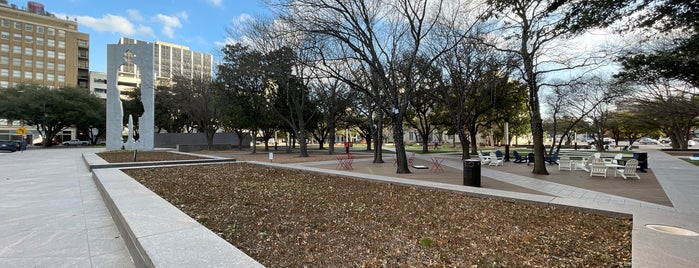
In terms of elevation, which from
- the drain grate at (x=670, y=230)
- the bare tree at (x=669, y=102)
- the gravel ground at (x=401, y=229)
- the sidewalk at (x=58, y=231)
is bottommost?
the sidewalk at (x=58, y=231)

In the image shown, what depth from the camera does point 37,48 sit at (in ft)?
243

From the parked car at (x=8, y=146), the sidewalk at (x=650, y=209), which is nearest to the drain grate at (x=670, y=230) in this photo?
the sidewalk at (x=650, y=209)

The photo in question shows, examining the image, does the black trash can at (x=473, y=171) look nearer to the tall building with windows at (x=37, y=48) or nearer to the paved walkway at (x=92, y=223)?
the paved walkway at (x=92, y=223)

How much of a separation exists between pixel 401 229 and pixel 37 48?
100186 mm

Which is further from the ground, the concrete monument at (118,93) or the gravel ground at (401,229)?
the concrete monument at (118,93)

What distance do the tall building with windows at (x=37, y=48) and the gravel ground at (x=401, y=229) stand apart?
8635 centimetres

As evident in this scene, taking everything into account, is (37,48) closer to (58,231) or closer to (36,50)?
(36,50)

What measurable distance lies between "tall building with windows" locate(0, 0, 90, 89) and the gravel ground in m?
86.3

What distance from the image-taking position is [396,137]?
15531mm

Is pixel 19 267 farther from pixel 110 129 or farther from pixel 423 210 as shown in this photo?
pixel 110 129

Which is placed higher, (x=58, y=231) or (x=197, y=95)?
(x=197, y=95)

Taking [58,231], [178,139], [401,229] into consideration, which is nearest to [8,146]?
[178,139]

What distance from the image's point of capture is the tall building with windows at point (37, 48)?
7088 centimetres

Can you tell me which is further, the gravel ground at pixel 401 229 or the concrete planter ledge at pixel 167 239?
the gravel ground at pixel 401 229
